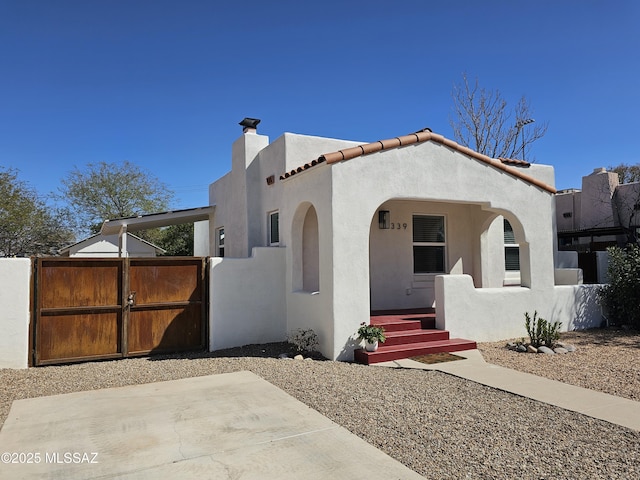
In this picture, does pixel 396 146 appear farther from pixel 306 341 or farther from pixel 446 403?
pixel 446 403

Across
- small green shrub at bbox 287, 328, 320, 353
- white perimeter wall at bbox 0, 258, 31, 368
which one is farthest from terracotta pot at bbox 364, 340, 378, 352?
white perimeter wall at bbox 0, 258, 31, 368

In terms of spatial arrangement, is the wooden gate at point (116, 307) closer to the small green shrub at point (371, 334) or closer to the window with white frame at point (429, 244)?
the small green shrub at point (371, 334)

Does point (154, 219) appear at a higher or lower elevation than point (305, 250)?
higher

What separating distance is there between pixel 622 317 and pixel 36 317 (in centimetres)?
1457

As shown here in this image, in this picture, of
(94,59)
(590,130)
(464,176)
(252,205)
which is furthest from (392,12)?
(590,130)

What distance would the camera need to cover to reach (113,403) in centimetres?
643

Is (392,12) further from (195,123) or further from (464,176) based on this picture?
(195,123)

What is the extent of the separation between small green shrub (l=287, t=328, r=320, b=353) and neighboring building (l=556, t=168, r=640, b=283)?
56.8 ft

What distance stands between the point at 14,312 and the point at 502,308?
1057cm

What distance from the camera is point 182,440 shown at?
498 cm

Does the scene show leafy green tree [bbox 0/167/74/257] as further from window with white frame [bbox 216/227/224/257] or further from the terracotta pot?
the terracotta pot

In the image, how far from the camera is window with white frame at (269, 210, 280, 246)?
39.5ft

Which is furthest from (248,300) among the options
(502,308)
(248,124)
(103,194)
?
(103,194)

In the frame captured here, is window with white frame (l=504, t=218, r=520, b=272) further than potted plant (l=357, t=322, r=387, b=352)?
Yes
